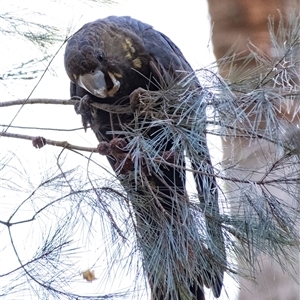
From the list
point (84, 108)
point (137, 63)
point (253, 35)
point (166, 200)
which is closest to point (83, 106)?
point (84, 108)

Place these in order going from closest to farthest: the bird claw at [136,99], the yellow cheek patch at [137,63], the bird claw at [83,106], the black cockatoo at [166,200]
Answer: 1. the black cockatoo at [166,200]
2. the bird claw at [136,99]
3. the bird claw at [83,106]
4. the yellow cheek patch at [137,63]

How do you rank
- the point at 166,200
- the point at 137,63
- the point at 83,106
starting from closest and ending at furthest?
the point at 166,200 < the point at 83,106 < the point at 137,63

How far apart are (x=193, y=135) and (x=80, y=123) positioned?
577mm

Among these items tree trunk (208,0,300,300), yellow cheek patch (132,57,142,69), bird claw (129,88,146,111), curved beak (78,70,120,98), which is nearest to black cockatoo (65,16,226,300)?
bird claw (129,88,146,111)

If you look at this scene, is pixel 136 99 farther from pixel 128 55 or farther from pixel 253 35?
pixel 253 35

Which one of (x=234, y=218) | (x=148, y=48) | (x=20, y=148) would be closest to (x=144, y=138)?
(x=234, y=218)

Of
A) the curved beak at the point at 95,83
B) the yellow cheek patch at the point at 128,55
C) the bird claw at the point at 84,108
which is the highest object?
the yellow cheek patch at the point at 128,55

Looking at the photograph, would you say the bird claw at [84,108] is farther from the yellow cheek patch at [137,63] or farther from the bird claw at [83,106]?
the yellow cheek patch at [137,63]

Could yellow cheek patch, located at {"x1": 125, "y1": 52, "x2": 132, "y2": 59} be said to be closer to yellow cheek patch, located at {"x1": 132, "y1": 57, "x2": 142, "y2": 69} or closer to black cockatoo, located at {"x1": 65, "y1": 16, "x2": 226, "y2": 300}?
yellow cheek patch, located at {"x1": 132, "y1": 57, "x2": 142, "y2": 69}

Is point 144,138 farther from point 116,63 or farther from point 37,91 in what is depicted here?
point 116,63

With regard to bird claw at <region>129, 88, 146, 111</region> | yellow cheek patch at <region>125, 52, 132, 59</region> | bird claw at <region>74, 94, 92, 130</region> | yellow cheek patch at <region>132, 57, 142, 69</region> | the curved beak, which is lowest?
bird claw at <region>129, 88, 146, 111</region>

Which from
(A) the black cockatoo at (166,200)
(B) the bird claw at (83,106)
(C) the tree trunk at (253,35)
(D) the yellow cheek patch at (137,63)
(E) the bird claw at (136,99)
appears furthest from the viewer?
(D) the yellow cheek patch at (137,63)

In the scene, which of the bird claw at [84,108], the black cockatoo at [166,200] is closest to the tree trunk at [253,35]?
the black cockatoo at [166,200]

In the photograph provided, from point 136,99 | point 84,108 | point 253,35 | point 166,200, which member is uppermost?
point 253,35
